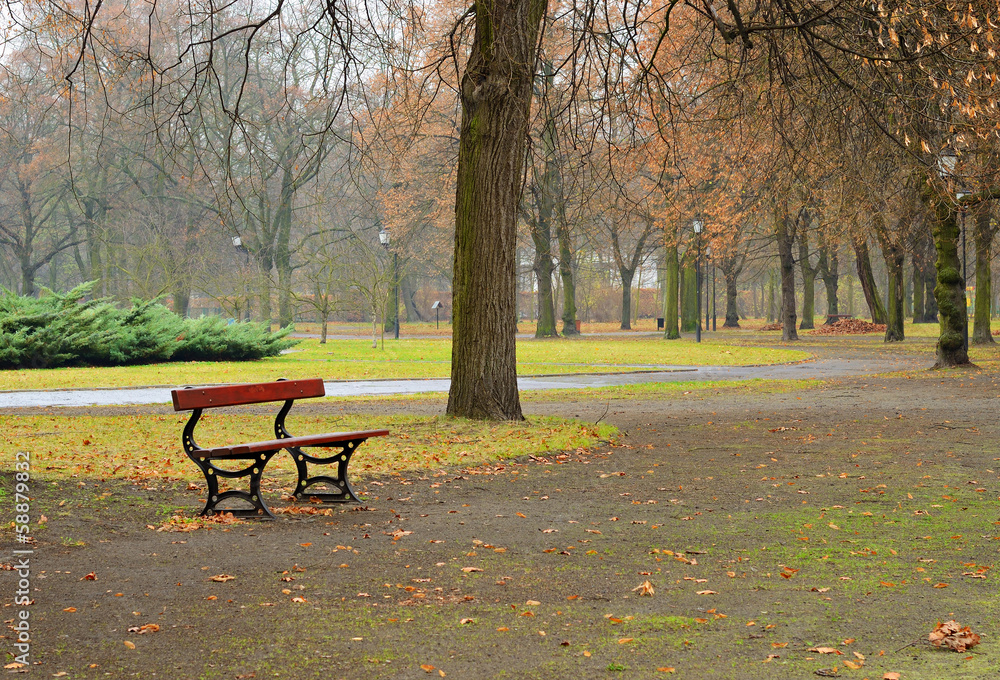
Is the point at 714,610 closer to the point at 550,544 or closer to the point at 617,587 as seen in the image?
the point at 617,587

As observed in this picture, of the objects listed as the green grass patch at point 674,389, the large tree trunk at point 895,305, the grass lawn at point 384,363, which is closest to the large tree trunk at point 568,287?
the grass lawn at point 384,363

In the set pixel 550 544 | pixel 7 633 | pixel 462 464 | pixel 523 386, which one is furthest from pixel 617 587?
pixel 523 386

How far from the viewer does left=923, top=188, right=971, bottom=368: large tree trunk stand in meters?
19.1

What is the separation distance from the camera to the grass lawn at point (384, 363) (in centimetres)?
2048

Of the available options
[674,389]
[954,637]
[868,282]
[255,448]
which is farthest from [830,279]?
[954,637]

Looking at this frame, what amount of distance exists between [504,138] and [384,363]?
1511 centimetres

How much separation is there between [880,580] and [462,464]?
4.53m

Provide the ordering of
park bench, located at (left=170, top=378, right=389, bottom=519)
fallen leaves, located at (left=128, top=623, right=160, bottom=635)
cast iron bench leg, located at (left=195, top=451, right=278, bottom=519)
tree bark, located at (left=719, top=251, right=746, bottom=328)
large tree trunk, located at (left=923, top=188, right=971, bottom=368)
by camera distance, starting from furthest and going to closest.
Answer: tree bark, located at (left=719, top=251, right=746, bottom=328) < large tree trunk, located at (left=923, top=188, right=971, bottom=368) < cast iron bench leg, located at (left=195, top=451, right=278, bottom=519) < park bench, located at (left=170, top=378, right=389, bottom=519) < fallen leaves, located at (left=128, top=623, right=160, bottom=635)

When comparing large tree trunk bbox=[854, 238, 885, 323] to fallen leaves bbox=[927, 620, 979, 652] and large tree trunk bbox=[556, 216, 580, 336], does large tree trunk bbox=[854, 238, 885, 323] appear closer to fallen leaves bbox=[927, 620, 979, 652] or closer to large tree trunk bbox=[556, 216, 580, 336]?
large tree trunk bbox=[556, 216, 580, 336]

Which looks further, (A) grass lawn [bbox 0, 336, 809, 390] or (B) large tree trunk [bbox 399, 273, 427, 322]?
(B) large tree trunk [bbox 399, 273, 427, 322]

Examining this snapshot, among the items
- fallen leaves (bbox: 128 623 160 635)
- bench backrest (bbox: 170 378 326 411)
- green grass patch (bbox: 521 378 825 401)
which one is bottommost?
fallen leaves (bbox: 128 623 160 635)

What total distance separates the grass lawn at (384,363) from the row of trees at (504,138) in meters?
3.42

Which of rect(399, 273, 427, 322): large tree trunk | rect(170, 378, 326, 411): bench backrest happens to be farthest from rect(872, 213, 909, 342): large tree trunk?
rect(399, 273, 427, 322): large tree trunk

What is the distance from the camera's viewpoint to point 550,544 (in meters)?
6.07
